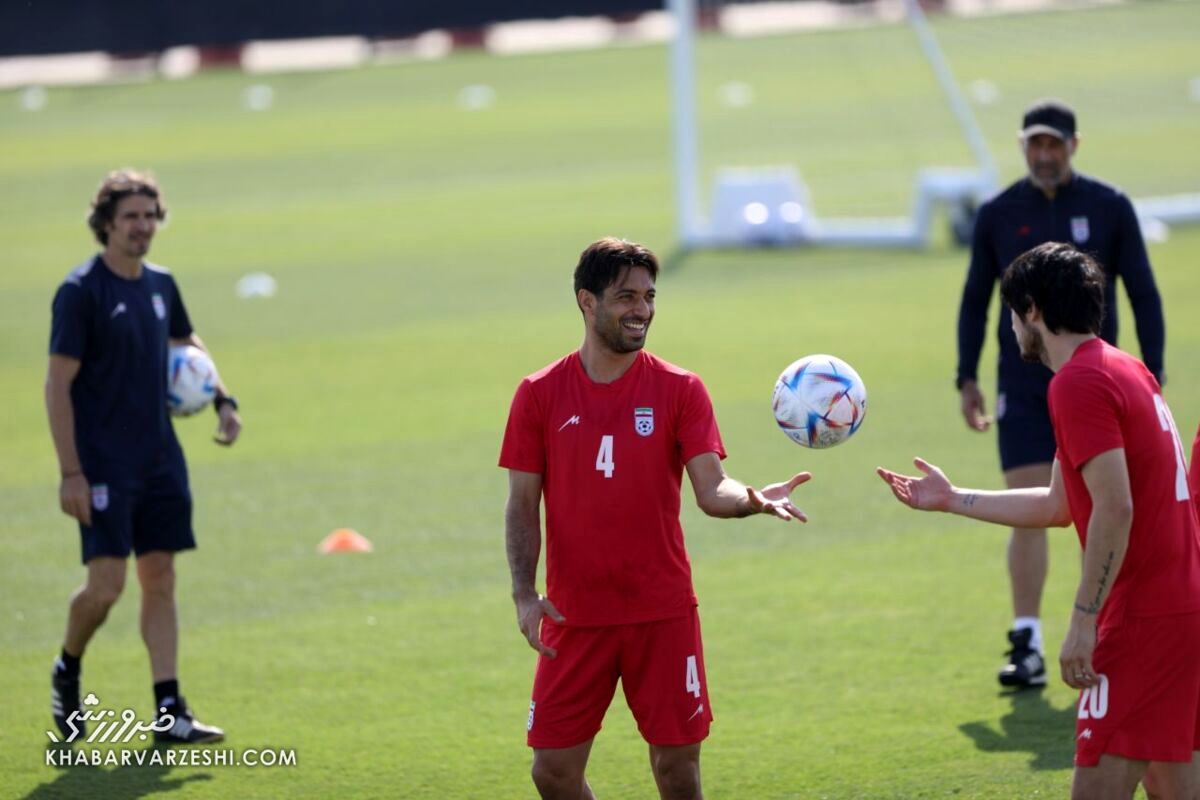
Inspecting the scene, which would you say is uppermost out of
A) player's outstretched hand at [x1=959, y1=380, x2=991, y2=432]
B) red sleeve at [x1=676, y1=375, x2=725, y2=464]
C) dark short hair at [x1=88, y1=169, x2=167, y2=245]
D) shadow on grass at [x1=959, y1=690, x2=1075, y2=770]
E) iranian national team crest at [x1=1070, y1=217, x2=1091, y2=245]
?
dark short hair at [x1=88, y1=169, x2=167, y2=245]

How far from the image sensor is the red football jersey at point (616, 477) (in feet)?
19.4

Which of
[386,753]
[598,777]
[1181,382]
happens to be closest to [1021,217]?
[598,777]

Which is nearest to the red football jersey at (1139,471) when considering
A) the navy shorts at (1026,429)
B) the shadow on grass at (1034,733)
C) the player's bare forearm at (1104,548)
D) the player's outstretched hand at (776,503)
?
the player's bare forearm at (1104,548)

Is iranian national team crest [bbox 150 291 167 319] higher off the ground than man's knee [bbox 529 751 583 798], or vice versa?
iranian national team crest [bbox 150 291 167 319]

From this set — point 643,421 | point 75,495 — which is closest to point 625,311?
point 643,421

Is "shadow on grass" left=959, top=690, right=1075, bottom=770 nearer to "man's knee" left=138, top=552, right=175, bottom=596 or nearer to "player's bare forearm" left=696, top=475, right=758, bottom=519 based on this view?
"player's bare forearm" left=696, top=475, right=758, bottom=519

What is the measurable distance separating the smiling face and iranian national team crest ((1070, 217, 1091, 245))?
3317 millimetres

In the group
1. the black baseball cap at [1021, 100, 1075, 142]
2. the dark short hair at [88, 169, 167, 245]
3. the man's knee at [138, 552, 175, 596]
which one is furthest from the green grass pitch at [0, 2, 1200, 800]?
the black baseball cap at [1021, 100, 1075, 142]

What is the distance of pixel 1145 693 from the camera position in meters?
5.30

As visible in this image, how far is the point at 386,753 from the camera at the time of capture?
7.79 meters

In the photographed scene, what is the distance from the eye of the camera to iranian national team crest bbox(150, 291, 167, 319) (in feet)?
26.6

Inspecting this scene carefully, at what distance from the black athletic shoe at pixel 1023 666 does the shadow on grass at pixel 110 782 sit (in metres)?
3.65

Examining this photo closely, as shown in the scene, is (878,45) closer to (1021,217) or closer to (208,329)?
(208,329)

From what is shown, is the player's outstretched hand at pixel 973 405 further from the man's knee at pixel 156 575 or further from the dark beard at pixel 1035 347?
the man's knee at pixel 156 575
